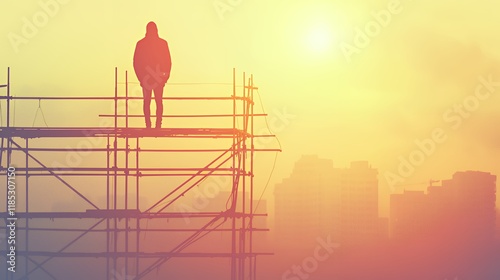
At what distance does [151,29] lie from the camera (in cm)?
2069

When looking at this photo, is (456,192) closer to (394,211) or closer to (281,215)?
(394,211)

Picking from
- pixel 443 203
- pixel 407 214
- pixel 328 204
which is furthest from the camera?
pixel 443 203

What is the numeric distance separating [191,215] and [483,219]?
412ft

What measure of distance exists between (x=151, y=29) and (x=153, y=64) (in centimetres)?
64

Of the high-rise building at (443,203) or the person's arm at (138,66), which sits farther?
the high-rise building at (443,203)

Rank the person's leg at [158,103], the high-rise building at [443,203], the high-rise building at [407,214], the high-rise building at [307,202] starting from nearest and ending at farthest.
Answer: the person's leg at [158,103] → the high-rise building at [307,202] → the high-rise building at [407,214] → the high-rise building at [443,203]

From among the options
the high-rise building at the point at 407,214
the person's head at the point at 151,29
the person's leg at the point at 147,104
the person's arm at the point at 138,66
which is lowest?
the high-rise building at the point at 407,214

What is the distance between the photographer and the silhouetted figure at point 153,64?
20.5 m

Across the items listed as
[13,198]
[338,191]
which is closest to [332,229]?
[338,191]

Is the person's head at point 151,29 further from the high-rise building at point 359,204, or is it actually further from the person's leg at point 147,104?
the high-rise building at point 359,204

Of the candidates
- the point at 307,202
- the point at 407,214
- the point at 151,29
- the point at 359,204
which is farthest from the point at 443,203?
the point at 151,29

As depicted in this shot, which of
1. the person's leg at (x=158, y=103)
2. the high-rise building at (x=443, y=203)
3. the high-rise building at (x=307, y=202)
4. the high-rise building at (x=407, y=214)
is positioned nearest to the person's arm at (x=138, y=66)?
the person's leg at (x=158, y=103)

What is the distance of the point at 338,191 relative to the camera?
134 m

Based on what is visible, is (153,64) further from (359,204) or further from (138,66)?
(359,204)
